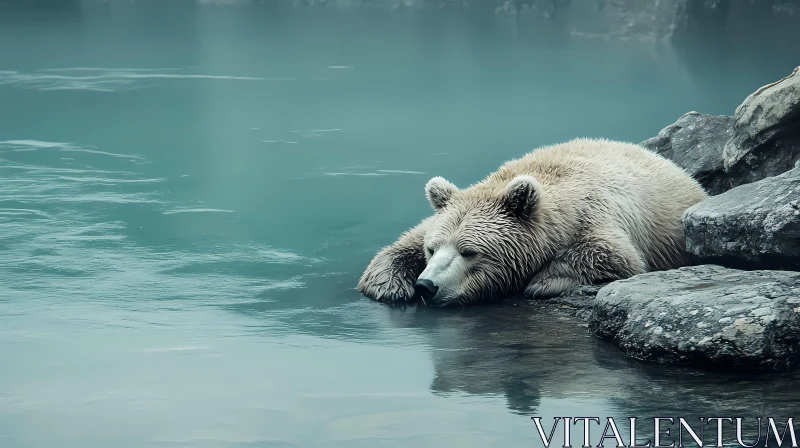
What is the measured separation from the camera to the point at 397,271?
8.20 metres

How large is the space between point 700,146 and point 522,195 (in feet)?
11.8

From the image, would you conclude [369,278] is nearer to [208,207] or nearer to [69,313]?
[69,313]

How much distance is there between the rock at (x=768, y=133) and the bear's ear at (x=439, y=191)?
9.44ft

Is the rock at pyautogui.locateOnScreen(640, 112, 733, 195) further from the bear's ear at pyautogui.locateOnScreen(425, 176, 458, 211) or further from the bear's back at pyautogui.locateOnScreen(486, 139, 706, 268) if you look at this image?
the bear's ear at pyautogui.locateOnScreen(425, 176, 458, 211)

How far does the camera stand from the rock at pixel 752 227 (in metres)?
7.04

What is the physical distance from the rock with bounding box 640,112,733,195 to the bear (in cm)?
174

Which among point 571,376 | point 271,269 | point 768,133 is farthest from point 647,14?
point 571,376

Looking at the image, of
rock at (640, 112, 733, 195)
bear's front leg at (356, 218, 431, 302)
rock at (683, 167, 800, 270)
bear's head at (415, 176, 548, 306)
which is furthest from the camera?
rock at (640, 112, 733, 195)

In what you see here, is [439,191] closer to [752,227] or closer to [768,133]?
[752,227]

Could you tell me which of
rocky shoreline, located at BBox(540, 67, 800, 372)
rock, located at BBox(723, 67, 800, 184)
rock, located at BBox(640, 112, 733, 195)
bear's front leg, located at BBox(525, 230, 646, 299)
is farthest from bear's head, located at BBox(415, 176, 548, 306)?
rock, located at BBox(640, 112, 733, 195)

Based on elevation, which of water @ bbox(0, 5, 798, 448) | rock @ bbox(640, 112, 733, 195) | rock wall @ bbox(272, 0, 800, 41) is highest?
rock @ bbox(640, 112, 733, 195)

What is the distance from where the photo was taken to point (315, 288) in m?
8.52

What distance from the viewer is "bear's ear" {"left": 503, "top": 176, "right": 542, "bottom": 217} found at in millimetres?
7789

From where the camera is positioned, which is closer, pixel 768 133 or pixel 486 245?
pixel 486 245
